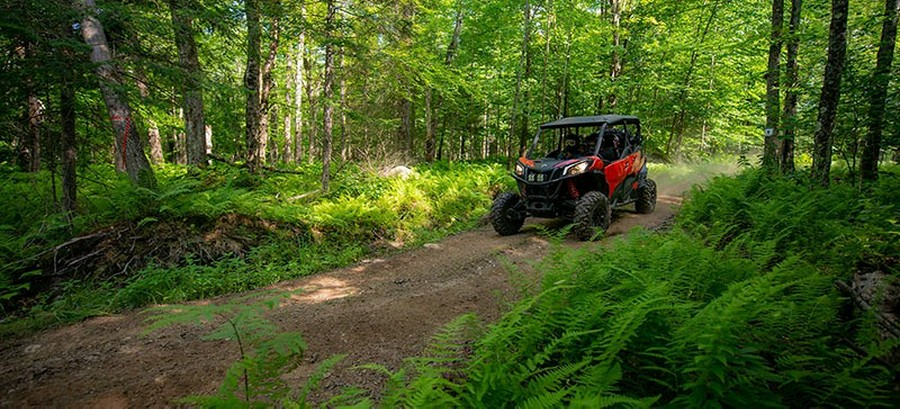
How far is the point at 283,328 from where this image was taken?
161 inches

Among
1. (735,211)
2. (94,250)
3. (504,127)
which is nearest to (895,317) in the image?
(735,211)

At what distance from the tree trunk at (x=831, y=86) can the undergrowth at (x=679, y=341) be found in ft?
8.40

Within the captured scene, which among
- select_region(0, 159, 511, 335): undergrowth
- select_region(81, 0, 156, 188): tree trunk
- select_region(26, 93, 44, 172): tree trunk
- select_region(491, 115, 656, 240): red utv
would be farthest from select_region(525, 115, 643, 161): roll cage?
select_region(26, 93, 44, 172): tree trunk

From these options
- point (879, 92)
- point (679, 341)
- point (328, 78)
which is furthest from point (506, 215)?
point (879, 92)

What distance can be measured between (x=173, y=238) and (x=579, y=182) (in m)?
7.38

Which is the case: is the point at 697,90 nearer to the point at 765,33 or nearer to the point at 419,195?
the point at 765,33

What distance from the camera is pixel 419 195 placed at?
9555 mm

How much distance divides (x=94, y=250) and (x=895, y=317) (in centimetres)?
890

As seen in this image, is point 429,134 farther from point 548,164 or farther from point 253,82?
point 548,164

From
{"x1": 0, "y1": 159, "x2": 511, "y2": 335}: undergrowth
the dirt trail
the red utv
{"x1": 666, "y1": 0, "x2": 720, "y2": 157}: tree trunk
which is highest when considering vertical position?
{"x1": 666, "y1": 0, "x2": 720, "y2": 157}: tree trunk

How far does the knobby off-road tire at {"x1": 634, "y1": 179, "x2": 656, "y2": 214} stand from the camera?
9.45 metres

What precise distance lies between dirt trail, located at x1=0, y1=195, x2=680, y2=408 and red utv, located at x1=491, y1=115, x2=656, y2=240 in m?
1.61

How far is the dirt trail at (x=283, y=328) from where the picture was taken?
3105 millimetres

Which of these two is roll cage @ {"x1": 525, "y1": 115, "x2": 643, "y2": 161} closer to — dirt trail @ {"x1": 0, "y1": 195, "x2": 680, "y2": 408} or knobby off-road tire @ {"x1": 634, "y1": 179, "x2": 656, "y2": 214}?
knobby off-road tire @ {"x1": 634, "y1": 179, "x2": 656, "y2": 214}
